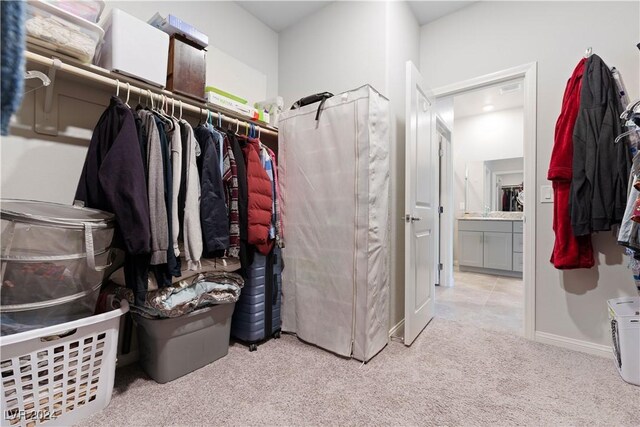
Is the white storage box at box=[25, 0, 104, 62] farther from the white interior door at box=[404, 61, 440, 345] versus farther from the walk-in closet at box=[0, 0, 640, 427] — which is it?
the white interior door at box=[404, 61, 440, 345]

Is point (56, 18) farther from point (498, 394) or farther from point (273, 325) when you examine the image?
point (498, 394)

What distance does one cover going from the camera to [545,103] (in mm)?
1966

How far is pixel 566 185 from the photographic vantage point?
5.80ft

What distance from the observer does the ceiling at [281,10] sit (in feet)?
7.52

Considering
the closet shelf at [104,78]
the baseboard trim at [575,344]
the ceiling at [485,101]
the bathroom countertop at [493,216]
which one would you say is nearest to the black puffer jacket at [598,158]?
the baseboard trim at [575,344]

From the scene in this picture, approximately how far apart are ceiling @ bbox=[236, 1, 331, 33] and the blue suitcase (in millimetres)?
2047

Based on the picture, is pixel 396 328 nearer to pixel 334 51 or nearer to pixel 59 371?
pixel 59 371

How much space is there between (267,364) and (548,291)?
199 cm

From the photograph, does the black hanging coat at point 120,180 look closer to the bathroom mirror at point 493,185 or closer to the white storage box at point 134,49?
the white storage box at point 134,49

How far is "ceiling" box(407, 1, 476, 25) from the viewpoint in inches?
88.9

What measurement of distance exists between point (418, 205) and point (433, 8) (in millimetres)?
1697

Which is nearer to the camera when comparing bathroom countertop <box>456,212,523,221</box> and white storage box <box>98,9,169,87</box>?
white storage box <box>98,9,169,87</box>

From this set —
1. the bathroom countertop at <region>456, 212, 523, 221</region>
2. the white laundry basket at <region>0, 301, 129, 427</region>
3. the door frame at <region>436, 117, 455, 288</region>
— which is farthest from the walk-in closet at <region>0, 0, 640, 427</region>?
the bathroom countertop at <region>456, 212, 523, 221</region>

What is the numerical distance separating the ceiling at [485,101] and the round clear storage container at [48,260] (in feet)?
14.3
